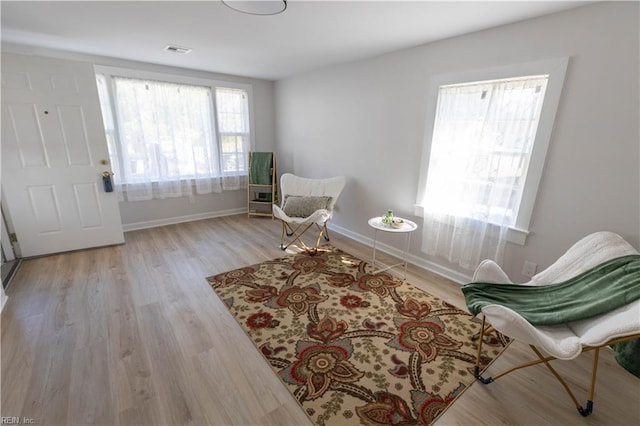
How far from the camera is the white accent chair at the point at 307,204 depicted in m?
3.27

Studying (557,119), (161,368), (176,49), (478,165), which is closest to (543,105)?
(557,119)

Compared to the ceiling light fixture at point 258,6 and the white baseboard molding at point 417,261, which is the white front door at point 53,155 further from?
the white baseboard molding at point 417,261

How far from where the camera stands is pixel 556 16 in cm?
190

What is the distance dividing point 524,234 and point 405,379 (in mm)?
1543

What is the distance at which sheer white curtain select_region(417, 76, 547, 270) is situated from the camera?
2127mm

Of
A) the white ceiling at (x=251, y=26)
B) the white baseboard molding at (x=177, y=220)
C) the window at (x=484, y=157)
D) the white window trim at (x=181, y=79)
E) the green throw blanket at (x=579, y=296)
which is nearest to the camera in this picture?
the green throw blanket at (x=579, y=296)

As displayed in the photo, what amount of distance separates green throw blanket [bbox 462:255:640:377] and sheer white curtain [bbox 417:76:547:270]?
2.25ft

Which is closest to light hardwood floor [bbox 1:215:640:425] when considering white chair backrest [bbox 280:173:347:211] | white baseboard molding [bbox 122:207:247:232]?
white baseboard molding [bbox 122:207:247:232]

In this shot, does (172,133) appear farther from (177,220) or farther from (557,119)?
(557,119)

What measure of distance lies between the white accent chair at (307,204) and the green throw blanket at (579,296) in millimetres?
1890

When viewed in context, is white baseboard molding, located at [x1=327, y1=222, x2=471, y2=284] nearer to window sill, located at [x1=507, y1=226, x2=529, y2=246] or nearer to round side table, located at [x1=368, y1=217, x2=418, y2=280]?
round side table, located at [x1=368, y1=217, x2=418, y2=280]

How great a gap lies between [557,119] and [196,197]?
15.0 feet

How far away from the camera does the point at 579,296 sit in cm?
155

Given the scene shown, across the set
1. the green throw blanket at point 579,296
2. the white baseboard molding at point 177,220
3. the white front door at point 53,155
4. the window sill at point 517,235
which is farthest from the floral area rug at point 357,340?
the white baseboard molding at point 177,220
